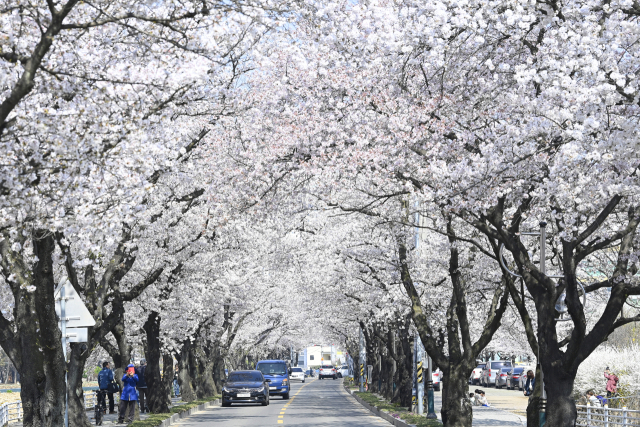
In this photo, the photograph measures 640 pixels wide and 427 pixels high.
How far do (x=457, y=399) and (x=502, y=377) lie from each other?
45393mm

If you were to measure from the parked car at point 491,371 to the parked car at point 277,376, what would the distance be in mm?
23676

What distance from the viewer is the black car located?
3728cm

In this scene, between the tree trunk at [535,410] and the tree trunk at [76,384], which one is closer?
the tree trunk at [535,410]

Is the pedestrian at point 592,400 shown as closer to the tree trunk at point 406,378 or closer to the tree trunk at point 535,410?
the tree trunk at point 535,410

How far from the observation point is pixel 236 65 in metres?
16.2

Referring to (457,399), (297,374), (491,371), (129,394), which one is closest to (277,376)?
(129,394)

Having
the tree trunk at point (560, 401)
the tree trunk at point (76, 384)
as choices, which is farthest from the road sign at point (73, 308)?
the tree trunk at point (560, 401)

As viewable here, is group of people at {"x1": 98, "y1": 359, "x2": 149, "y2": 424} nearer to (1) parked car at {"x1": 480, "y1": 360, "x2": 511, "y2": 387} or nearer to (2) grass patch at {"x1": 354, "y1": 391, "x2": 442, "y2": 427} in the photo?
(2) grass patch at {"x1": 354, "y1": 391, "x2": 442, "y2": 427}

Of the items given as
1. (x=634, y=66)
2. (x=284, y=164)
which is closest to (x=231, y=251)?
(x=284, y=164)

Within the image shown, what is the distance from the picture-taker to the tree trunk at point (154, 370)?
2767 centimetres

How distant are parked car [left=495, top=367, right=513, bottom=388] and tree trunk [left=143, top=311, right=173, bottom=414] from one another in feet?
127

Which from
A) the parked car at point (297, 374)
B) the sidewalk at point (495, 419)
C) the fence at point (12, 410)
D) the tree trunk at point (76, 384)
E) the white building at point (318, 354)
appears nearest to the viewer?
the tree trunk at point (76, 384)

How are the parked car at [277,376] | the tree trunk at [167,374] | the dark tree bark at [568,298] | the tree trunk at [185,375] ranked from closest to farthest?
the dark tree bark at [568,298], the tree trunk at [167,374], the tree trunk at [185,375], the parked car at [277,376]

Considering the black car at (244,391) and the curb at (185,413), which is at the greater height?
the black car at (244,391)
